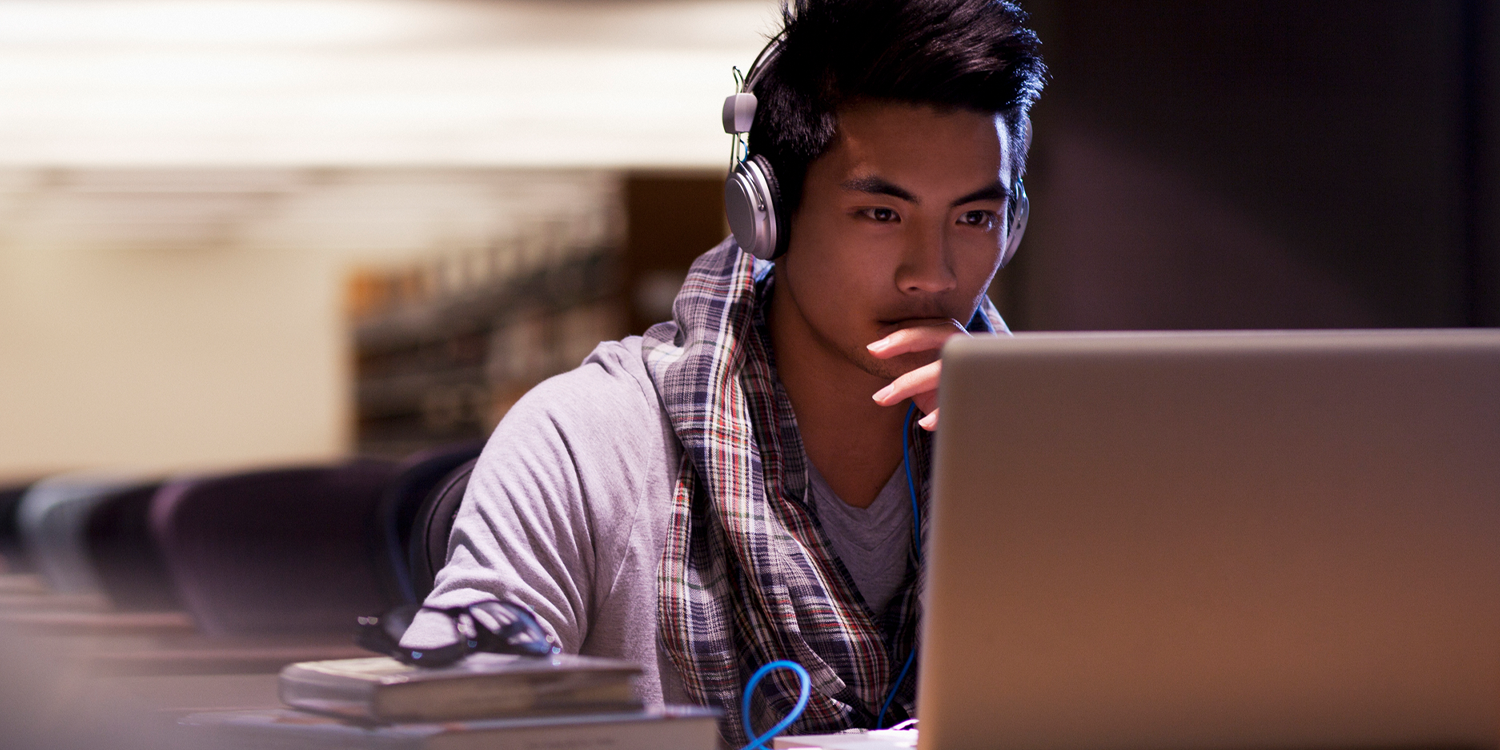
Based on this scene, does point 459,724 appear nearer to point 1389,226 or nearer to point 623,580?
point 623,580

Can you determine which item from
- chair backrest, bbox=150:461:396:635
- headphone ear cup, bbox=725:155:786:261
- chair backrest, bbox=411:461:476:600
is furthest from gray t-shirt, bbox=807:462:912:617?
chair backrest, bbox=150:461:396:635

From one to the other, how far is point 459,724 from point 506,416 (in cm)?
60

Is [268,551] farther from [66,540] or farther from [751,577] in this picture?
[751,577]

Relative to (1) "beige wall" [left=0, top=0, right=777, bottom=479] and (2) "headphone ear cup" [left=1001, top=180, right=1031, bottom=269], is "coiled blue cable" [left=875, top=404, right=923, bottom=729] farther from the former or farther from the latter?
→ (1) "beige wall" [left=0, top=0, right=777, bottom=479]

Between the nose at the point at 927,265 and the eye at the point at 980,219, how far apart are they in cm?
4

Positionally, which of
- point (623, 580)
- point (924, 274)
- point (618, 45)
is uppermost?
point (618, 45)

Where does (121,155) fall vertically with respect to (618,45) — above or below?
below

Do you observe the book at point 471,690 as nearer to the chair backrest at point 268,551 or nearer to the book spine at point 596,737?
the book spine at point 596,737

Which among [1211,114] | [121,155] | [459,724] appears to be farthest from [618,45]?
[459,724]

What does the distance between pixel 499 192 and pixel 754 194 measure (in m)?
7.24

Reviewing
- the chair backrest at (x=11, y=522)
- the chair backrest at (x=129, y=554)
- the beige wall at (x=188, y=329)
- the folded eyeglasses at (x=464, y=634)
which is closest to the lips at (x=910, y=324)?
the folded eyeglasses at (x=464, y=634)

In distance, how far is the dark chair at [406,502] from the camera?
5.17 feet

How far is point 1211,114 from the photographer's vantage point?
11.3 feet

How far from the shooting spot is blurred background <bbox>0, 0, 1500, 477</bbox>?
338 centimetres
